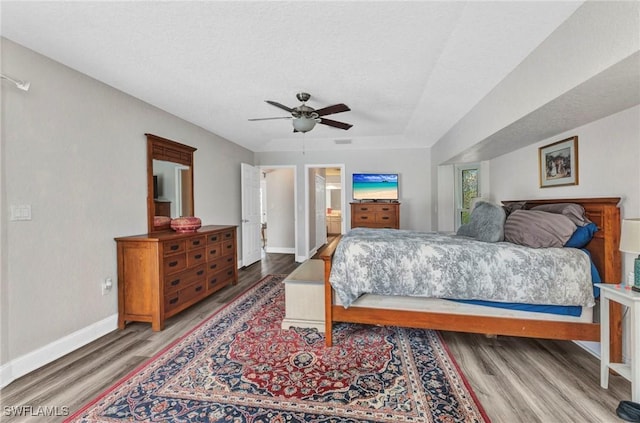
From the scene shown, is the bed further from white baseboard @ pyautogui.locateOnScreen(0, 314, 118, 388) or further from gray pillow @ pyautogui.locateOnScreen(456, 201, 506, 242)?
white baseboard @ pyautogui.locateOnScreen(0, 314, 118, 388)

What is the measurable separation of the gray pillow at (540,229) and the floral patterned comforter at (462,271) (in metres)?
0.09

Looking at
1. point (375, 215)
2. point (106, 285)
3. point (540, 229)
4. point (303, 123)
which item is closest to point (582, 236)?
point (540, 229)

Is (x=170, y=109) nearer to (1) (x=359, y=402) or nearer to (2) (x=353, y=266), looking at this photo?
(2) (x=353, y=266)

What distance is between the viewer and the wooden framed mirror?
133 inches

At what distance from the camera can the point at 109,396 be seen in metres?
1.83

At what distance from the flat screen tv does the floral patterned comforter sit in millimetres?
3305

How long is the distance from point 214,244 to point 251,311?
1.12 m

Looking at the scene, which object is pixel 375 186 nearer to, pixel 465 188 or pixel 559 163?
pixel 465 188

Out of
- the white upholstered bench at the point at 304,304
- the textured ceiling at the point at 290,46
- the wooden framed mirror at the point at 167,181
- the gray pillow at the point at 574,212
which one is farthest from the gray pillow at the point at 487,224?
the wooden framed mirror at the point at 167,181

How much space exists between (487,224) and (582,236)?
68 cm

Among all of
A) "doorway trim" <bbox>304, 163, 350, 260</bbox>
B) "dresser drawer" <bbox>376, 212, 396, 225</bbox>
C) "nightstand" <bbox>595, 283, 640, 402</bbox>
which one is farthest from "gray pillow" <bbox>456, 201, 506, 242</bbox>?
"doorway trim" <bbox>304, 163, 350, 260</bbox>

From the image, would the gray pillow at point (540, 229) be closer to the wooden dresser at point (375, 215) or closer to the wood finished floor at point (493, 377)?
the wood finished floor at point (493, 377)

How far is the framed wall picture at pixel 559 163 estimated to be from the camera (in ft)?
8.54

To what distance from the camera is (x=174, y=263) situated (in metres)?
3.04
